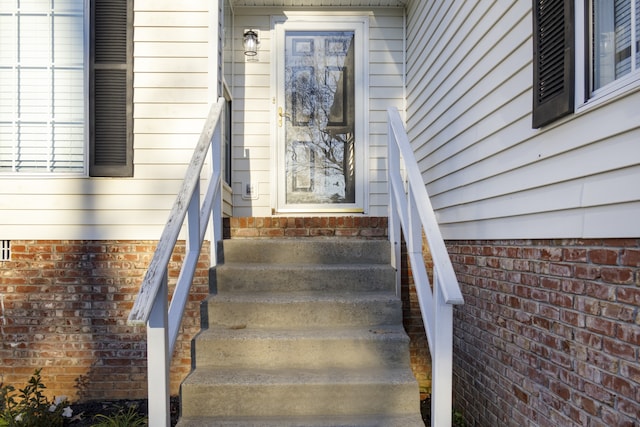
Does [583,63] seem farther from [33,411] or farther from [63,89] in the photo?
[33,411]

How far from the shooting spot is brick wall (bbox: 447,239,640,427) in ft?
5.16

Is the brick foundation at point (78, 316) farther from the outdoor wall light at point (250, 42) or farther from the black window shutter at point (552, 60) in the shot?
the black window shutter at point (552, 60)

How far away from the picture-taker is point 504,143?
243cm

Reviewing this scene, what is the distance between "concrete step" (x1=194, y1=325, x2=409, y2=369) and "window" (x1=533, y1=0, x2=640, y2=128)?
1.45 m

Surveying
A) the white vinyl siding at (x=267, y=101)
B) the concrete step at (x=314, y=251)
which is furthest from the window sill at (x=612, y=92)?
the white vinyl siding at (x=267, y=101)

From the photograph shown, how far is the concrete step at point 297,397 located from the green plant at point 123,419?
68 cm

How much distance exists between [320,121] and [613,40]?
119 inches

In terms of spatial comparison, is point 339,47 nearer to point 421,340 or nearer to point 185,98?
point 185,98

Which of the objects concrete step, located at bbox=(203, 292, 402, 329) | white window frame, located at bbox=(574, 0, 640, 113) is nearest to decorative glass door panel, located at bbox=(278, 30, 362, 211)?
concrete step, located at bbox=(203, 292, 402, 329)

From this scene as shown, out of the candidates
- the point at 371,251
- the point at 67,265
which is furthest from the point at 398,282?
the point at 67,265

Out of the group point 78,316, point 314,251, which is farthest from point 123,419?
point 314,251

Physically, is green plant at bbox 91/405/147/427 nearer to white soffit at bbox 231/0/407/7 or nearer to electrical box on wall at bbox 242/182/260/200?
electrical box on wall at bbox 242/182/260/200

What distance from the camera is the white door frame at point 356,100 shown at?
4.42 m

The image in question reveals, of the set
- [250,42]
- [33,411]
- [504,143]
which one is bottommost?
[33,411]
